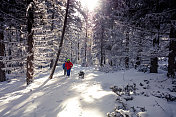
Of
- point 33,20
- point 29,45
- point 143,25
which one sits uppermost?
point 33,20

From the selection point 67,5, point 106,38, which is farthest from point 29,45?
point 106,38

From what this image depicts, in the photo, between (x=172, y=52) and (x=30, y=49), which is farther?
(x=30, y=49)

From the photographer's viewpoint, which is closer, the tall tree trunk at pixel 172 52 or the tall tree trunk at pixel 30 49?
the tall tree trunk at pixel 172 52

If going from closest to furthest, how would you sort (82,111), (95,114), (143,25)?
(95,114), (82,111), (143,25)

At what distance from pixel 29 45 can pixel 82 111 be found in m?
7.99

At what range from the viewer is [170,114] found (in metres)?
2.62

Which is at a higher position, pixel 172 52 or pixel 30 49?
pixel 30 49

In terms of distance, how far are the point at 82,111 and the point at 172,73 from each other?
6851 mm

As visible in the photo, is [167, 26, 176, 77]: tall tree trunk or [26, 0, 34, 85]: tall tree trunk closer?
[167, 26, 176, 77]: tall tree trunk

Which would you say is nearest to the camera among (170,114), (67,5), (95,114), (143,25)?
(170,114)

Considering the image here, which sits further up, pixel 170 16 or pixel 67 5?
pixel 67 5

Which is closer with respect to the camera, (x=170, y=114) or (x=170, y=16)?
(x=170, y=114)

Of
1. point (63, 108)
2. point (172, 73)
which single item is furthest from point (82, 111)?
point (172, 73)

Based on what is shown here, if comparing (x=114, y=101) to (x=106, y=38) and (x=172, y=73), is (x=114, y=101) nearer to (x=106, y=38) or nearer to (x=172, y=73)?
(x=172, y=73)
